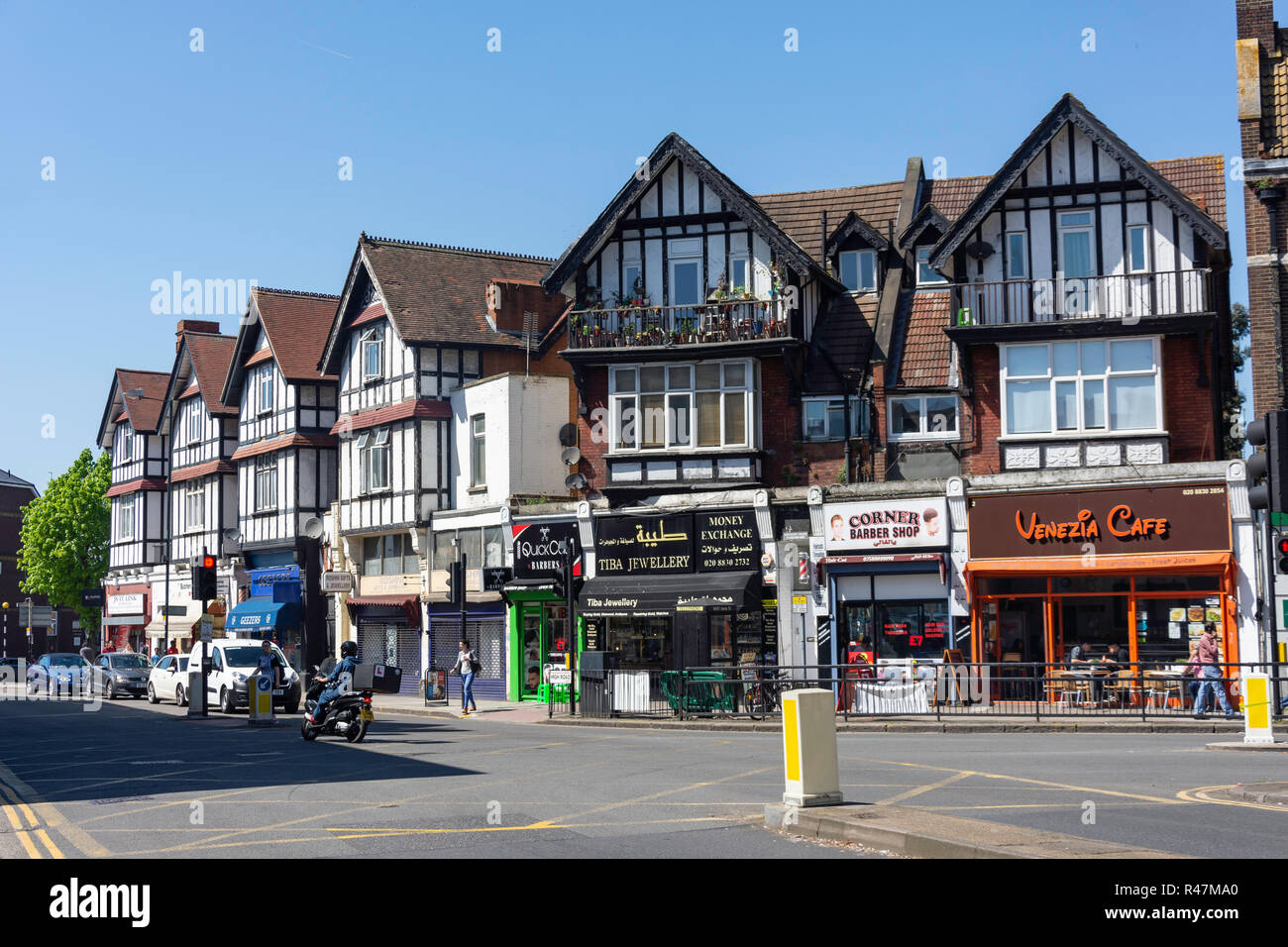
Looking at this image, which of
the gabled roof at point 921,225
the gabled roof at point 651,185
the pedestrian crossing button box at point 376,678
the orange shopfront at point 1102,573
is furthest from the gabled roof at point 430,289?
the orange shopfront at point 1102,573

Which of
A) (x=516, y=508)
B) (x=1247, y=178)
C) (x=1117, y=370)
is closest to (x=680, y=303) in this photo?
(x=516, y=508)

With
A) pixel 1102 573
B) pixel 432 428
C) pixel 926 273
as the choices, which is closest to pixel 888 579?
pixel 1102 573

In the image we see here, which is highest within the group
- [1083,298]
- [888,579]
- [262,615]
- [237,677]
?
[1083,298]

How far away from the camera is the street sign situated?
141 feet

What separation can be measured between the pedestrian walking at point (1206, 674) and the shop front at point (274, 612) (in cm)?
3176

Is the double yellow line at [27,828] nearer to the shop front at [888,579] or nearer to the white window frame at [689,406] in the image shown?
the shop front at [888,579]

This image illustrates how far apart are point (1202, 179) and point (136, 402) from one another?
47397 mm

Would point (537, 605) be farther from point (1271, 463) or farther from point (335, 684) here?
point (1271, 463)

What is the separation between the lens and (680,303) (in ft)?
121

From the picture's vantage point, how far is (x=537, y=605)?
39.2 m

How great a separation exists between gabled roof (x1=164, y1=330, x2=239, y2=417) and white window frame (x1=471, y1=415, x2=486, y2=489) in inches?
706

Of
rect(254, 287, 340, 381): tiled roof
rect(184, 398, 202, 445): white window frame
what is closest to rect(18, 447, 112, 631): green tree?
rect(184, 398, 202, 445): white window frame
